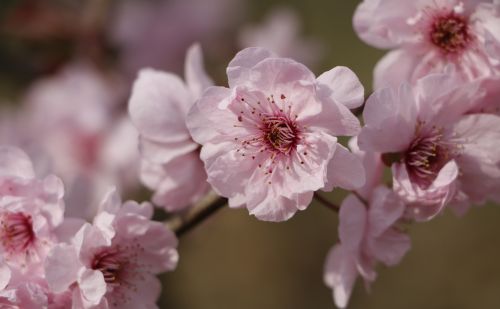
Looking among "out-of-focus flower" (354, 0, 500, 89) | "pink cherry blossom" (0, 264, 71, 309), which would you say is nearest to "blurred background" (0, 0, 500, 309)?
"pink cherry blossom" (0, 264, 71, 309)

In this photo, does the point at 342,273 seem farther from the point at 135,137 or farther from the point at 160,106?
the point at 135,137

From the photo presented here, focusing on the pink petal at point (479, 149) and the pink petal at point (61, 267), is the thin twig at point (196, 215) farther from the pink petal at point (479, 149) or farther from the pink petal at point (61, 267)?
the pink petal at point (479, 149)

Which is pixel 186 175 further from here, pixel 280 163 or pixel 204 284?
pixel 204 284

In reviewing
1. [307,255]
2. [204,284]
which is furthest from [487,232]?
[204,284]

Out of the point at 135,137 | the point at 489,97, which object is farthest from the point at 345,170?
the point at 135,137

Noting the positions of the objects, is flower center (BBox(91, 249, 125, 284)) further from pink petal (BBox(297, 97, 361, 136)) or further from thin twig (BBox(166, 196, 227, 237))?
pink petal (BBox(297, 97, 361, 136))

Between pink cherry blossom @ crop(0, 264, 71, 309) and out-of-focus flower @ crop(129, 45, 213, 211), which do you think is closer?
pink cherry blossom @ crop(0, 264, 71, 309)
